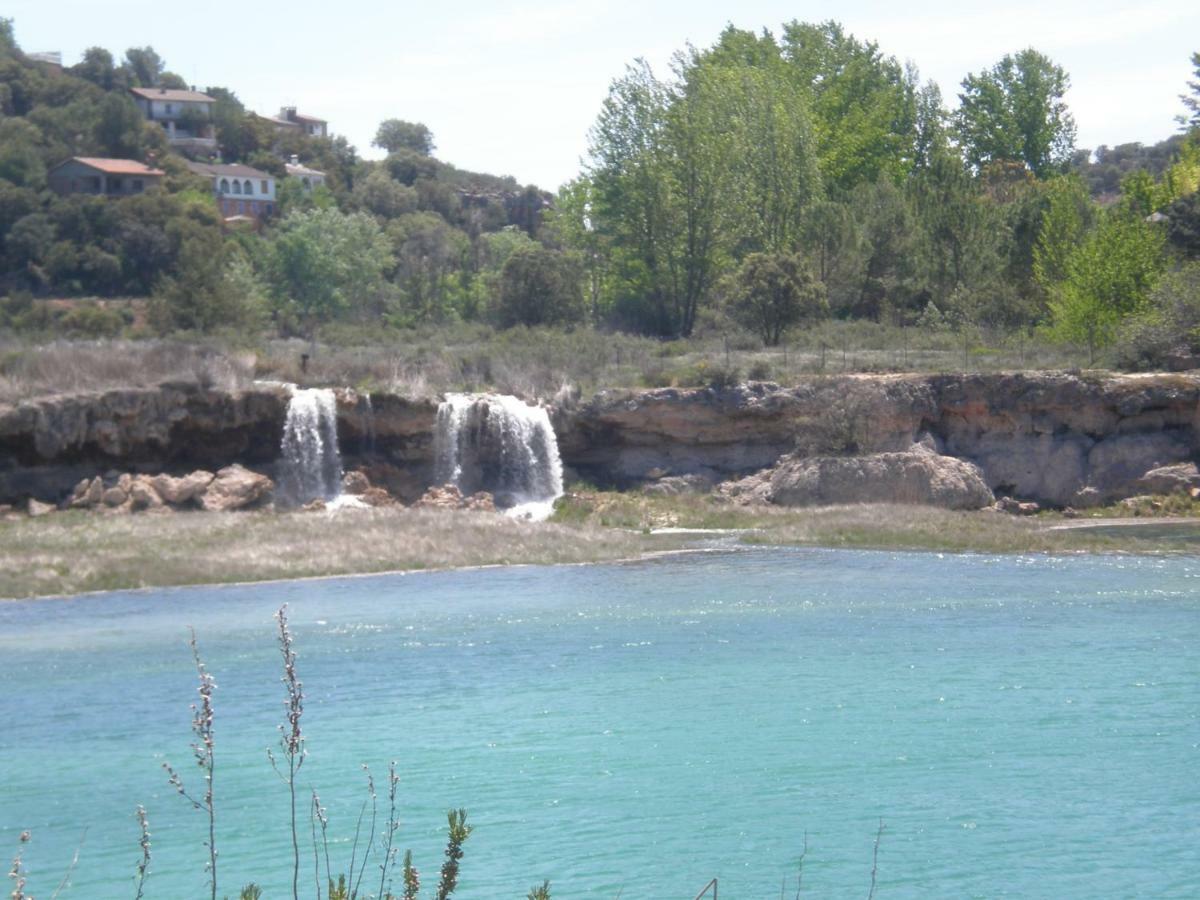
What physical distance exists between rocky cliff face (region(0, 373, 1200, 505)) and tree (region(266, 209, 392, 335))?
140ft

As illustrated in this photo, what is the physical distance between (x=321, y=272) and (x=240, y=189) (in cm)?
3283

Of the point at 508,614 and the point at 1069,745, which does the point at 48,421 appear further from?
the point at 1069,745

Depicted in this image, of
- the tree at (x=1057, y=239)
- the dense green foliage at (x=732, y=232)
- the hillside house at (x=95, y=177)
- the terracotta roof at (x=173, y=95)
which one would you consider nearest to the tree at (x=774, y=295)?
the dense green foliage at (x=732, y=232)

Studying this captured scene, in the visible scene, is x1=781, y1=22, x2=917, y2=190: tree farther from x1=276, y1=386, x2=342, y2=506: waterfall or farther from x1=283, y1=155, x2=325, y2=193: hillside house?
x1=283, y1=155, x2=325, y2=193: hillside house

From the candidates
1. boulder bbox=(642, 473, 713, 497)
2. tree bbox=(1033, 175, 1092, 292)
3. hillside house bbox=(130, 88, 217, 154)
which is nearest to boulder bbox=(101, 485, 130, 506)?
boulder bbox=(642, 473, 713, 497)

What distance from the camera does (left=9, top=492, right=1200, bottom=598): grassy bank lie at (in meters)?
34.1

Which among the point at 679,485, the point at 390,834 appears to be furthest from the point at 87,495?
the point at 390,834

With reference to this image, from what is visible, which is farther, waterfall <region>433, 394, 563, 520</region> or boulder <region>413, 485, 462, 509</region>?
waterfall <region>433, 394, 563, 520</region>

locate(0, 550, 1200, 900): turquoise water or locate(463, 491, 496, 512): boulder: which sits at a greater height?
locate(463, 491, 496, 512): boulder

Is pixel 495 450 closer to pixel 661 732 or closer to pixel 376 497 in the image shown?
pixel 376 497

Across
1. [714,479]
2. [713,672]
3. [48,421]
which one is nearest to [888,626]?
[713,672]

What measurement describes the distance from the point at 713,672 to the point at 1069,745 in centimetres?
624

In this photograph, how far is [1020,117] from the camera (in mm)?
95688

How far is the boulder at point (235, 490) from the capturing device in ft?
137
